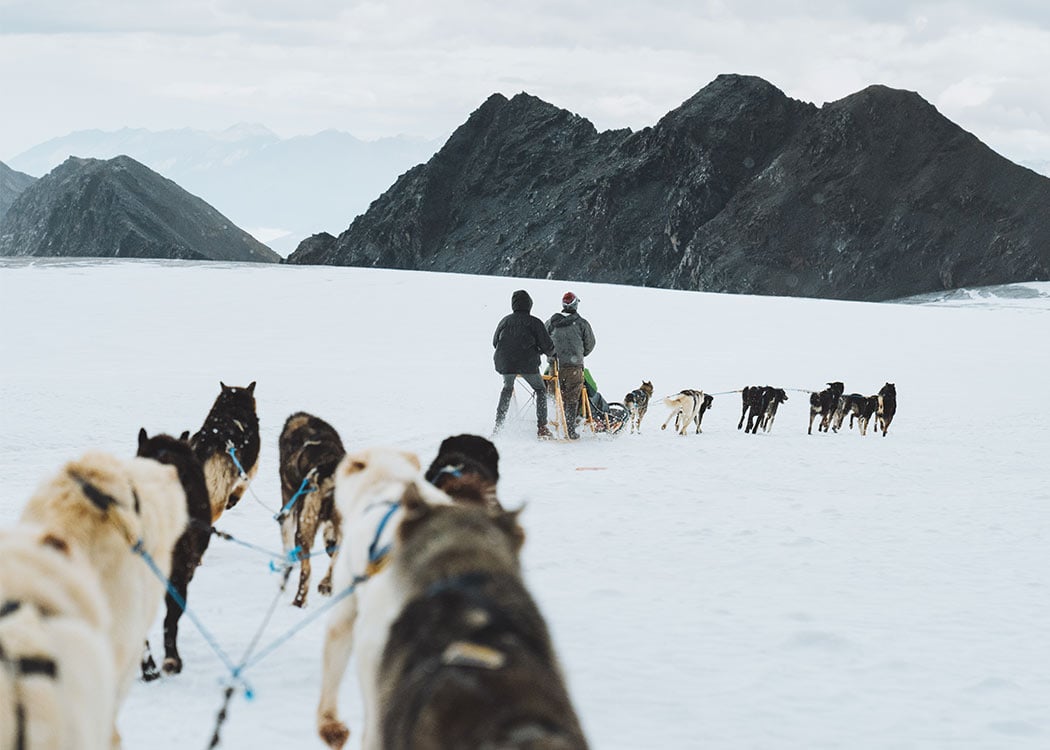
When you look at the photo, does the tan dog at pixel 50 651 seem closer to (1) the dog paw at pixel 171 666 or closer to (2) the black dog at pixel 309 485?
(1) the dog paw at pixel 171 666

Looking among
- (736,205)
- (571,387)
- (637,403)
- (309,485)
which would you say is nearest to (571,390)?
(571,387)

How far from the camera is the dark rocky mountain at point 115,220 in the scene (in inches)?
4685

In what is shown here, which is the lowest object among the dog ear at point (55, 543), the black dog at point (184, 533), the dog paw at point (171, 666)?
the dog paw at point (171, 666)

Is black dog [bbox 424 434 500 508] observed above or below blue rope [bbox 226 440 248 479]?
above

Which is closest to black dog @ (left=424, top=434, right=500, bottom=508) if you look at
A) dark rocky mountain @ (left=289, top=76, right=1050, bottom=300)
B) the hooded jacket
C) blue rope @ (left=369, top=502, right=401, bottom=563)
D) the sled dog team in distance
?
blue rope @ (left=369, top=502, right=401, bottom=563)

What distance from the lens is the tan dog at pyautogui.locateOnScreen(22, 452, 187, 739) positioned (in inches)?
111

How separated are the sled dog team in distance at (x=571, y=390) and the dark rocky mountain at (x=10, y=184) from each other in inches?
6979

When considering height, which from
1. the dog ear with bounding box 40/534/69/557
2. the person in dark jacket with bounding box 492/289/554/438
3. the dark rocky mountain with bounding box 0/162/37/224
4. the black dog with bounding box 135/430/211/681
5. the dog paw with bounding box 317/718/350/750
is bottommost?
the dog paw with bounding box 317/718/350/750

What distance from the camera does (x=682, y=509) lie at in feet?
27.7

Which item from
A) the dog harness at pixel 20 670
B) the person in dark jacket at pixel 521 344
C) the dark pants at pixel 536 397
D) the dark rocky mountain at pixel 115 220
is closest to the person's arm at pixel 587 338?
the person in dark jacket at pixel 521 344

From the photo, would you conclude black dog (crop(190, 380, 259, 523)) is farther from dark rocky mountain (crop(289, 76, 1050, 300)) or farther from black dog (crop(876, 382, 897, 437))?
dark rocky mountain (crop(289, 76, 1050, 300))

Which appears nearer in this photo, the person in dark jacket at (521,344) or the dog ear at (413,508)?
the dog ear at (413,508)

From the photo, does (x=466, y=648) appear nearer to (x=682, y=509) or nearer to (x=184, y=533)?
(x=184, y=533)

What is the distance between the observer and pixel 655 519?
8.00 meters
